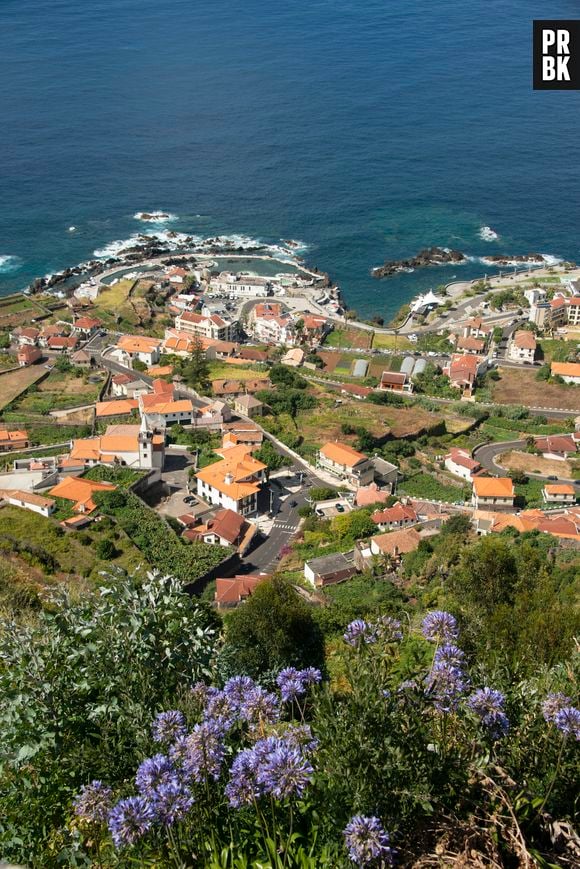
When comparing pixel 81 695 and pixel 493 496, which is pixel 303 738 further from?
pixel 493 496

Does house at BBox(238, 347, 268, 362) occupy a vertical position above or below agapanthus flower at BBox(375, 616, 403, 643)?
below

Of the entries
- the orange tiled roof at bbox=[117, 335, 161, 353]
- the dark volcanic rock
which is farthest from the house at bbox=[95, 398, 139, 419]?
the dark volcanic rock

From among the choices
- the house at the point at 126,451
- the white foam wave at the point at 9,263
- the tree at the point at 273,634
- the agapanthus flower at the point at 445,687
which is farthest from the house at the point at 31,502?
the white foam wave at the point at 9,263

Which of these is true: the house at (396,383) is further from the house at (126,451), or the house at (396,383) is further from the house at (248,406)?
the house at (126,451)

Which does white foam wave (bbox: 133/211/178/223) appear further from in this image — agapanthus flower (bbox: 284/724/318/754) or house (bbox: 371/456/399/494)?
agapanthus flower (bbox: 284/724/318/754)

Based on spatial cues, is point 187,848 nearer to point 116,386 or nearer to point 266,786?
point 266,786

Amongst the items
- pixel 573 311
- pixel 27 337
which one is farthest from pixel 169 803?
pixel 573 311

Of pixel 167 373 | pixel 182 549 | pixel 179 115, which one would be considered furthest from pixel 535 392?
pixel 179 115

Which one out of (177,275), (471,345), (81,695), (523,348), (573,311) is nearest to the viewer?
(81,695)

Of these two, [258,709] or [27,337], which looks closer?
[258,709]
